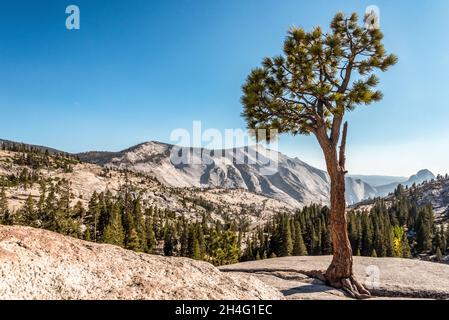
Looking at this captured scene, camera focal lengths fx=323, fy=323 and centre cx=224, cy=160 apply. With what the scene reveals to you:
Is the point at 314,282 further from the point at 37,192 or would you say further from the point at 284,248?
the point at 37,192

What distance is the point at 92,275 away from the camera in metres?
6.51

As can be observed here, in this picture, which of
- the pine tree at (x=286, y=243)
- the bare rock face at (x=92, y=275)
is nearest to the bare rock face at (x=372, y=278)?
the bare rock face at (x=92, y=275)

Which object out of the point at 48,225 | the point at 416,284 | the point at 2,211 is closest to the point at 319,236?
the point at 48,225

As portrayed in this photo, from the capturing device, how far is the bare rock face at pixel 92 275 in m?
5.74

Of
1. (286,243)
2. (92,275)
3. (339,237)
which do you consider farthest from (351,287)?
(286,243)

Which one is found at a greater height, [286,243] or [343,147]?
[343,147]

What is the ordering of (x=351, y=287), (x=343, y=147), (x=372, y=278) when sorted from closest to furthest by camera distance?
(x=351, y=287)
(x=343, y=147)
(x=372, y=278)

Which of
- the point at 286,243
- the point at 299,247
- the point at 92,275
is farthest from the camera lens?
the point at 299,247

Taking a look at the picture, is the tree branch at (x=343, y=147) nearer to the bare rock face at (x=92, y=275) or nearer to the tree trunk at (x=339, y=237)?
the tree trunk at (x=339, y=237)

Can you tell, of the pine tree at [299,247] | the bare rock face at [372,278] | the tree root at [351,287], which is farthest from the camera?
the pine tree at [299,247]

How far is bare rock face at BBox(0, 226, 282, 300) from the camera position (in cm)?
574

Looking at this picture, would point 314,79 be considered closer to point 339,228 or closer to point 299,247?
point 339,228
